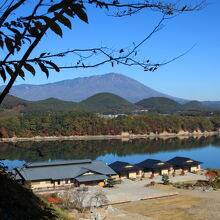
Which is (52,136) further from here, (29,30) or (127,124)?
(29,30)

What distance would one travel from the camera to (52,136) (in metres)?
57.6

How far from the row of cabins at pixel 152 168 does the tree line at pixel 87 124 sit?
108 ft

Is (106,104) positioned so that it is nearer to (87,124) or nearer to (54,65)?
(87,124)

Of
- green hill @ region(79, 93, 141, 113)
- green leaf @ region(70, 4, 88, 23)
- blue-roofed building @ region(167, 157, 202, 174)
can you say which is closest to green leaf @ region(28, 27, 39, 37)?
green leaf @ region(70, 4, 88, 23)

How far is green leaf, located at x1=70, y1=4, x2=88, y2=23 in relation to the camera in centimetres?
120

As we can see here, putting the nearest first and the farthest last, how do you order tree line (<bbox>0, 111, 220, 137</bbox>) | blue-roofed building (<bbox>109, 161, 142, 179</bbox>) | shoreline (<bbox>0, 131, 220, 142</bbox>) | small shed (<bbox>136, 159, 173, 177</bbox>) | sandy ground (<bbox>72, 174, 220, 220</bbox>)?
sandy ground (<bbox>72, 174, 220, 220</bbox>) → blue-roofed building (<bbox>109, 161, 142, 179</bbox>) → small shed (<bbox>136, 159, 173, 177</bbox>) → shoreline (<bbox>0, 131, 220, 142</bbox>) → tree line (<bbox>0, 111, 220, 137</bbox>)

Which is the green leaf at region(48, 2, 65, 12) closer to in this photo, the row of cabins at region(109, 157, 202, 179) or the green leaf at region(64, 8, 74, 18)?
the green leaf at region(64, 8, 74, 18)

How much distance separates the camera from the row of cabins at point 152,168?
876 inches

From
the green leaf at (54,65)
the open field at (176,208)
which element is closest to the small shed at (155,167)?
the open field at (176,208)

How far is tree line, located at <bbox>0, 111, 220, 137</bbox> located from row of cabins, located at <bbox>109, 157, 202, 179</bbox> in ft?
108

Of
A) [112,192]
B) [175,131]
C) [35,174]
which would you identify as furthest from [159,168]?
[175,131]

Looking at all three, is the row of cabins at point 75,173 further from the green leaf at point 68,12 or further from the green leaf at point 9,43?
the green leaf at point 68,12

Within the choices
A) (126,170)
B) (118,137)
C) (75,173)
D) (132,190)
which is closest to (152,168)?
(126,170)

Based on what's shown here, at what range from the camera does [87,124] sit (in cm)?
6156
